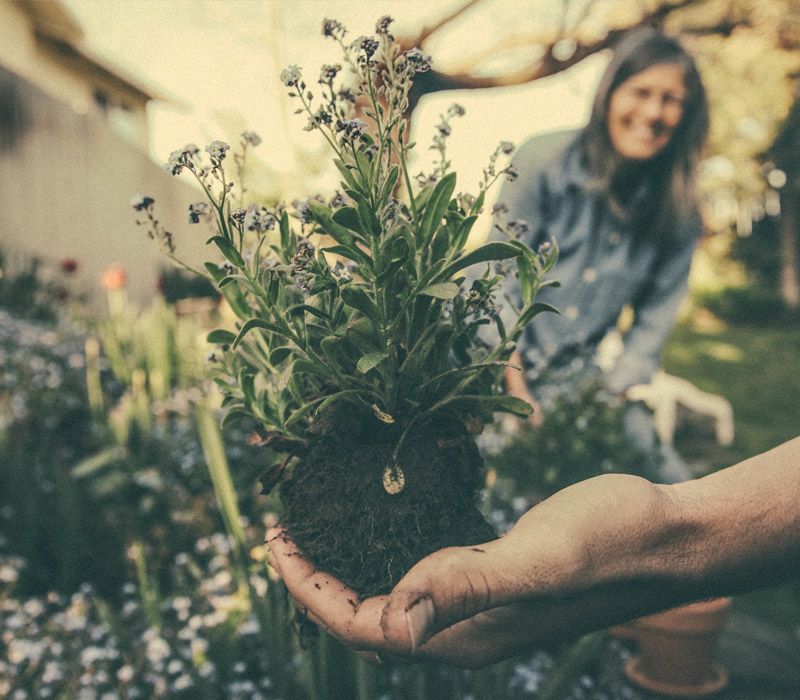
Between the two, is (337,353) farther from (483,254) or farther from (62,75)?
(62,75)

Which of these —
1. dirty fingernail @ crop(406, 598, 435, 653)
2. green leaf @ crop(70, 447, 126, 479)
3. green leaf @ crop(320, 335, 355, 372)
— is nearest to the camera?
dirty fingernail @ crop(406, 598, 435, 653)

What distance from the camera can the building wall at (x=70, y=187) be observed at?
711cm

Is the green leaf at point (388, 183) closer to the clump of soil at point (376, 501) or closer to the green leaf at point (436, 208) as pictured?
the green leaf at point (436, 208)

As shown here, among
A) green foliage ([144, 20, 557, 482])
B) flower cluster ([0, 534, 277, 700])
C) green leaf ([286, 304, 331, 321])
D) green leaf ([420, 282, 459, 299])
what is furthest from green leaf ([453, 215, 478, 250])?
flower cluster ([0, 534, 277, 700])

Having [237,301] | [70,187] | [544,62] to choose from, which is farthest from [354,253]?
[70,187]

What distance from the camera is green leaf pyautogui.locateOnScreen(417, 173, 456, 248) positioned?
3.18 ft

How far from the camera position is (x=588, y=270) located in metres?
2.97

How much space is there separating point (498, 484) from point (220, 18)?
2.66 m

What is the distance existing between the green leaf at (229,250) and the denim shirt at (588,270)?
1.91m

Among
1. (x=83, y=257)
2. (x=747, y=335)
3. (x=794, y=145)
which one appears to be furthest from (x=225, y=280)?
(x=794, y=145)

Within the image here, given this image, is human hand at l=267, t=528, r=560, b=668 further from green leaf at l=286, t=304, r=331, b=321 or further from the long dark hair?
the long dark hair

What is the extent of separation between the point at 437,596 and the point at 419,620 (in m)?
0.04

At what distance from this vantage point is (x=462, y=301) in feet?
3.43

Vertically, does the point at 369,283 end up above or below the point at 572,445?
above
